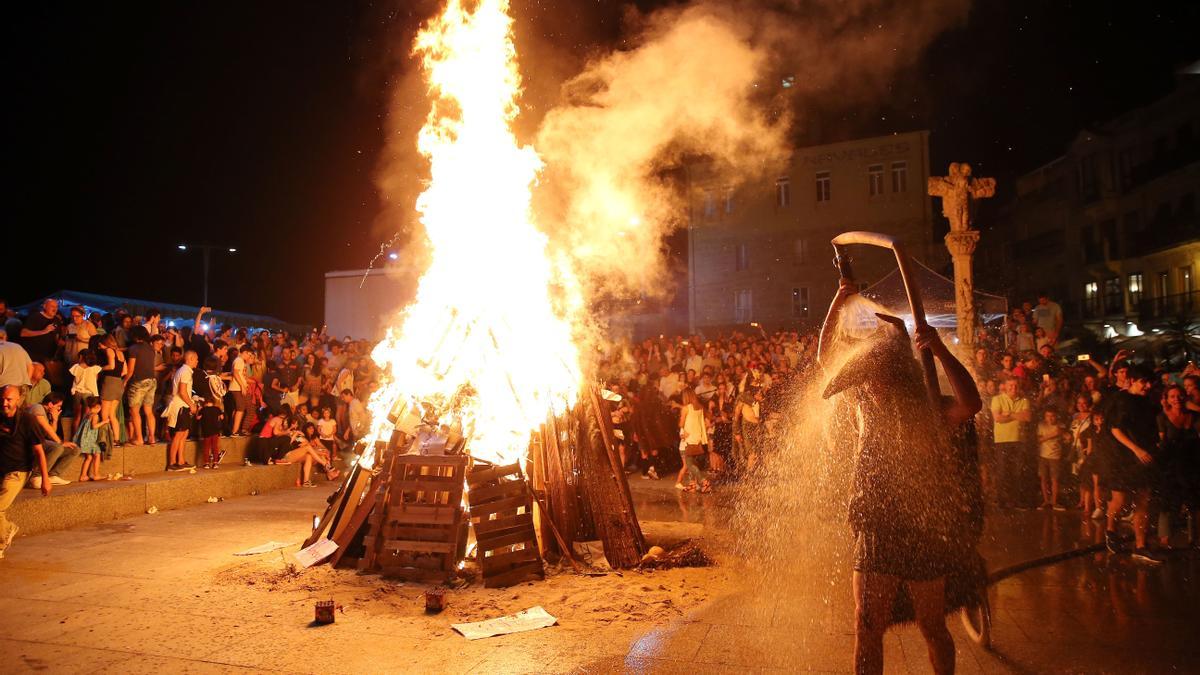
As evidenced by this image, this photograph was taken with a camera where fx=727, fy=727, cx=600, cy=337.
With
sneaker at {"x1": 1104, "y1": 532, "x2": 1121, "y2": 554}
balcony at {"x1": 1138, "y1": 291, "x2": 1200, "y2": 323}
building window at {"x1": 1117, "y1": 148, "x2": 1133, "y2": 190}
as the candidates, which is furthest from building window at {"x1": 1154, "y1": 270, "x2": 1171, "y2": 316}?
sneaker at {"x1": 1104, "y1": 532, "x2": 1121, "y2": 554}

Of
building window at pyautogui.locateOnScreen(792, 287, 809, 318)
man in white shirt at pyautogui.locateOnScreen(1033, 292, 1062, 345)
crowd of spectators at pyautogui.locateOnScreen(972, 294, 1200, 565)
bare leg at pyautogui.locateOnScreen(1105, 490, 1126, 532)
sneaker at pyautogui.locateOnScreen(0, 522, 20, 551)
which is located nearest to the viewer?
sneaker at pyautogui.locateOnScreen(0, 522, 20, 551)

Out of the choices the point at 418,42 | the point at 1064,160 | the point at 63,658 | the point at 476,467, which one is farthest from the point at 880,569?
the point at 1064,160

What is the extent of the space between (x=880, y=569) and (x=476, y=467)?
4.63m

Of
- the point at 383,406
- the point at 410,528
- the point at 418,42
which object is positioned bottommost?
the point at 410,528

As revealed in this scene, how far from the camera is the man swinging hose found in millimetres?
3682

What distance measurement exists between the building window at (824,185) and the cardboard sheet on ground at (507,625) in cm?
2852

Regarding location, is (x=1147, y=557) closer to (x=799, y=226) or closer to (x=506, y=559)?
(x=506, y=559)

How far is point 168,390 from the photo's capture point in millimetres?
12508

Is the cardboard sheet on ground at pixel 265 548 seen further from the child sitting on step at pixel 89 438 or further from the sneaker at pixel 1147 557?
the sneaker at pixel 1147 557

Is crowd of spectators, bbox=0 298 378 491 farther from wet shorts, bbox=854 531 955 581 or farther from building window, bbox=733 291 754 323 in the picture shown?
building window, bbox=733 291 754 323

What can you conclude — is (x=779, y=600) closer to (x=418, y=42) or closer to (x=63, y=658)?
(x=63, y=658)

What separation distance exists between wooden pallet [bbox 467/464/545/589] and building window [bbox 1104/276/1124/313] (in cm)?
3918

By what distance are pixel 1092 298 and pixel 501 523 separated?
40.6 m

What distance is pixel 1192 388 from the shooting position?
8430 millimetres
